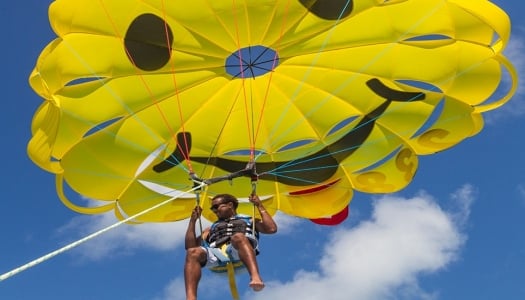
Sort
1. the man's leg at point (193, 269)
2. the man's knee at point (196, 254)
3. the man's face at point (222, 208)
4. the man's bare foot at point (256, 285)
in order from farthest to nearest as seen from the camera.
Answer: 1. the man's face at point (222, 208)
2. the man's knee at point (196, 254)
3. the man's leg at point (193, 269)
4. the man's bare foot at point (256, 285)

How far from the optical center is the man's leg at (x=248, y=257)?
6.37m

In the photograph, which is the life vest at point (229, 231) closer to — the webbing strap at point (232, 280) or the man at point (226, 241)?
the man at point (226, 241)

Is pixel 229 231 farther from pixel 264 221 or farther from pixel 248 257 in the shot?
pixel 248 257

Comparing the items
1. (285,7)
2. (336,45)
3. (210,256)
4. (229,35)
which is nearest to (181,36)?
(229,35)

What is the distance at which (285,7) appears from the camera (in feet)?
25.6

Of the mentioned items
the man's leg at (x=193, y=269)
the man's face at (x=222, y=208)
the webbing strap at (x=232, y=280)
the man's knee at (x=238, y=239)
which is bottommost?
the man's leg at (x=193, y=269)

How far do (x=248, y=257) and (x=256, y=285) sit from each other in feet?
1.15

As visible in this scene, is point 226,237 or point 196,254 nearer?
point 196,254

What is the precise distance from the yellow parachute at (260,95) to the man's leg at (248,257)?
2.68 ft

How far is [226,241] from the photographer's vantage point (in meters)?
7.13

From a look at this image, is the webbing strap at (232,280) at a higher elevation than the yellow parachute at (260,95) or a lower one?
lower

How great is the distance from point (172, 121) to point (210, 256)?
2.45m

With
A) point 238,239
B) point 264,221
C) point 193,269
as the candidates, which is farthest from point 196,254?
point 264,221

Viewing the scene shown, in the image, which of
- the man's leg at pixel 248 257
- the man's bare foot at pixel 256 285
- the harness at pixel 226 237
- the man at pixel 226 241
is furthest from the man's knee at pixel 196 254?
the man's bare foot at pixel 256 285
